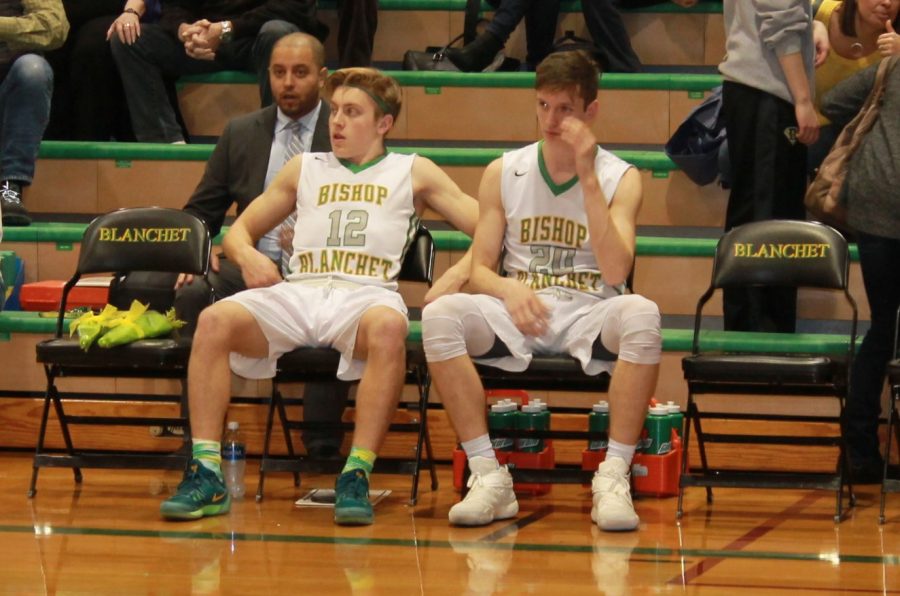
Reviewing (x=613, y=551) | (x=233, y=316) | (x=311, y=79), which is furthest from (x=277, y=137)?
(x=613, y=551)

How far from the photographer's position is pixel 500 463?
453cm

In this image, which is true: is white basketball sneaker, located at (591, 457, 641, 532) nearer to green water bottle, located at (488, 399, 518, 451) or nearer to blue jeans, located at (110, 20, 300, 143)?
green water bottle, located at (488, 399, 518, 451)

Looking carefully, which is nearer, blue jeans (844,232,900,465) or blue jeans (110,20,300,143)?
blue jeans (844,232,900,465)

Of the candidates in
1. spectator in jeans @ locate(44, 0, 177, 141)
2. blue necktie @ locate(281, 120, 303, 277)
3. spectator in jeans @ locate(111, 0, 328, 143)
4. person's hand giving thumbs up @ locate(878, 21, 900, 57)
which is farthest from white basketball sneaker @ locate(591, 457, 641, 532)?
spectator in jeans @ locate(44, 0, 177, 141)

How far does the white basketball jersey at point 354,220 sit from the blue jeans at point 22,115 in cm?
181

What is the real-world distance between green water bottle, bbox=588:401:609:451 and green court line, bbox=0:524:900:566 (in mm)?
743

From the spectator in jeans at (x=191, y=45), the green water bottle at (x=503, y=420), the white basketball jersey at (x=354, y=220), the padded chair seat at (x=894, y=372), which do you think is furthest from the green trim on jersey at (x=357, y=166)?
the padded chair seat at (x=894, y=372)

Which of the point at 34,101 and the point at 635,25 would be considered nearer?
the point at 34,101

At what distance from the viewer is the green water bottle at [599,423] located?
4.48 metres

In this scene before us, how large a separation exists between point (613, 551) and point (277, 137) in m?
2.20

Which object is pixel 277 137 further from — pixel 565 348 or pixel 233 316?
pixel 565 348

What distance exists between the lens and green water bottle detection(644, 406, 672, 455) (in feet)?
14.6

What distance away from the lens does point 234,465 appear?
463cm

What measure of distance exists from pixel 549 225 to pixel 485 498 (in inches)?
34.6
